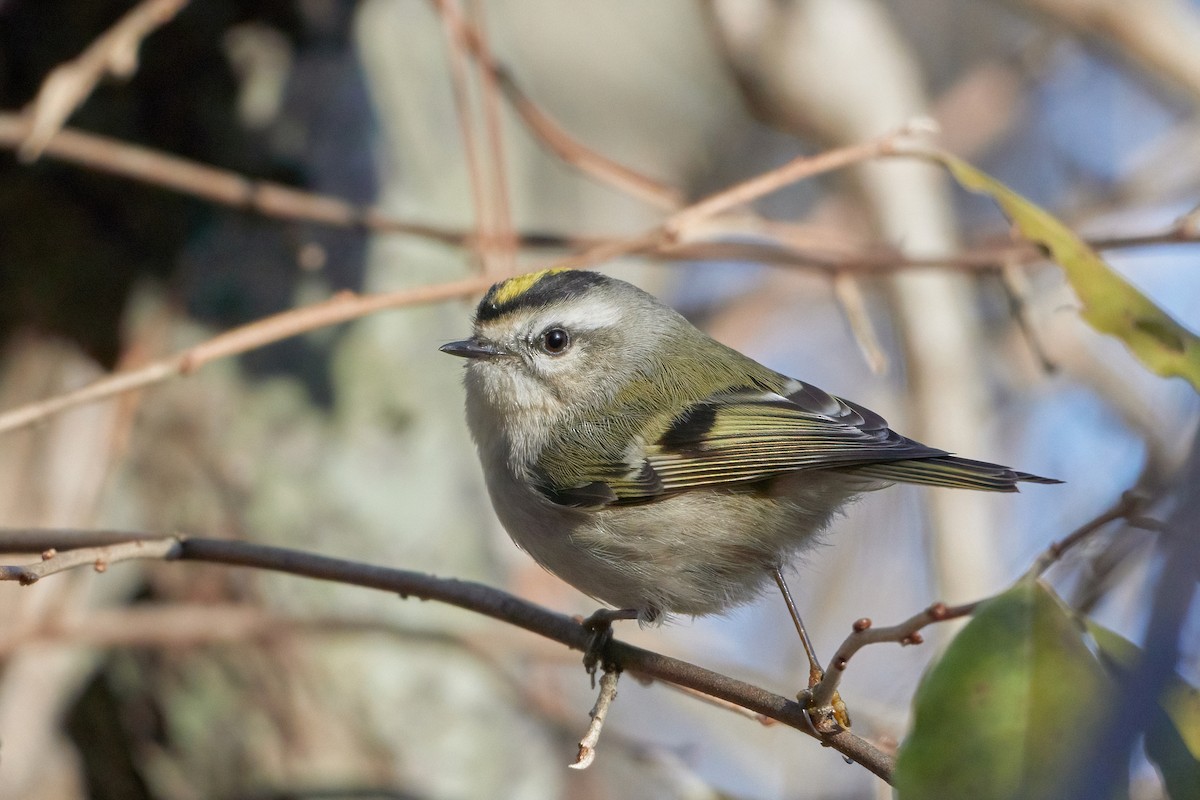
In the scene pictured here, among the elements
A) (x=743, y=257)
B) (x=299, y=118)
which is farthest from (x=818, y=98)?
(x=299, y=118)

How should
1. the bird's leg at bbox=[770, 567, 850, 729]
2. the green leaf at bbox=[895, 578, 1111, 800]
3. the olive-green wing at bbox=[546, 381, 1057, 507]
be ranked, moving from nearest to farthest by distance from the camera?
the green leaf at bbox=[895, 578, 1111, 800]
the bird's leg at bbox=[770, 567, 850, 729]
the olive-green wing at bbox=[546, 381, 1057, 507]

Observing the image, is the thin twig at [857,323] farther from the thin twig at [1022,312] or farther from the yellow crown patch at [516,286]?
the yellow crown patch at [516,286]

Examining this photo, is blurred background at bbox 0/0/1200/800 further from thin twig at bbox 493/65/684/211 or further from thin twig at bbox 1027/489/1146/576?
thin twig at bbox 1027/489/1146/576

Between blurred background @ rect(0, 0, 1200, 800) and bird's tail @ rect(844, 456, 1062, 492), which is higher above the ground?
blurred background @ rect(0, 0, 1200, 800)

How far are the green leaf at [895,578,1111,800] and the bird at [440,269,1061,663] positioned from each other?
57 centimetres

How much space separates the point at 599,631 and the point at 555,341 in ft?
2.24

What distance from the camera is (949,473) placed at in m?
1.69

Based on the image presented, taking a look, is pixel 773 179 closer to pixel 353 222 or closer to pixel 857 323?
pixel 857 323

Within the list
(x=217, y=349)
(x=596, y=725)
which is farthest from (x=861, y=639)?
(x=217, y=349)

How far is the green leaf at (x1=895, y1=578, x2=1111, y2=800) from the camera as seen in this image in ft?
3.25

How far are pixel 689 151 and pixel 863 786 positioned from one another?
3.11m

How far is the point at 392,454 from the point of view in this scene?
3020mm

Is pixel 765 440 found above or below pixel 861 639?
above

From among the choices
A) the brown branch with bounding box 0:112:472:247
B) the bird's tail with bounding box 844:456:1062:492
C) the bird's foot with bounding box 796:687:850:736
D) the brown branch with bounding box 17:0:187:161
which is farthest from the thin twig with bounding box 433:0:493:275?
the bird's foot with bounding box 796:687:850:736
